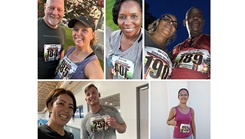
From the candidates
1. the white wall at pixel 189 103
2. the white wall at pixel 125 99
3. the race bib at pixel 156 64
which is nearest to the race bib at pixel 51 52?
the white wall at pixel 125 99

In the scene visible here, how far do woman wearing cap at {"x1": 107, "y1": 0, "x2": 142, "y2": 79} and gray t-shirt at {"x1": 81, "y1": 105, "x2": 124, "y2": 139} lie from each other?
280mm

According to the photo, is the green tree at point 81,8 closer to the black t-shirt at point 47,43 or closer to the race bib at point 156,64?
the black t-shirt at point 47,43

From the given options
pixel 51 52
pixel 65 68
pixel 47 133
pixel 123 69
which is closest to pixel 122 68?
pixel 123 69

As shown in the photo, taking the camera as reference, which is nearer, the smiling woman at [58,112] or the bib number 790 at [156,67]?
the smiling woman at [58,112]

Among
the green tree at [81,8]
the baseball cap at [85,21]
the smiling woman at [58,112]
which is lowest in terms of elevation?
the smiling woman at [58,112]

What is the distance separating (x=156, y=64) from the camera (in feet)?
9.80

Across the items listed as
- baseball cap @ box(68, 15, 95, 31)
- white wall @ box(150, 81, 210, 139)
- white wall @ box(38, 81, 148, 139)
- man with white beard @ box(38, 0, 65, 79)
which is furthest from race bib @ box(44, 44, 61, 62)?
white wall @ box(150, 81, 210, 139)

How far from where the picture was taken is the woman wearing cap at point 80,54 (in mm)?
2887

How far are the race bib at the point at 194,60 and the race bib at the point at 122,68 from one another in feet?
1.26

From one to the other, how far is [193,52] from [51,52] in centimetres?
115

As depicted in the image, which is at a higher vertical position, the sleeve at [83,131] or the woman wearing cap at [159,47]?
the woman wearing cap at [159,47]
